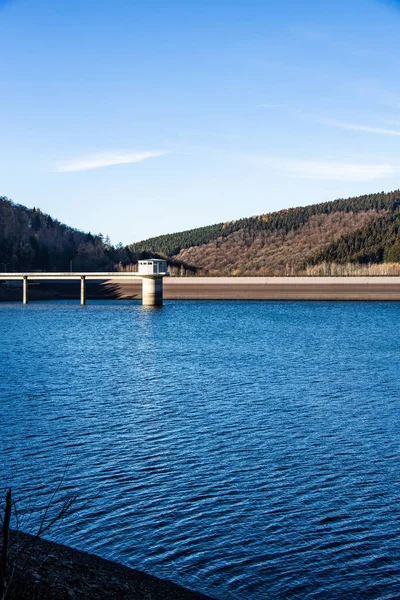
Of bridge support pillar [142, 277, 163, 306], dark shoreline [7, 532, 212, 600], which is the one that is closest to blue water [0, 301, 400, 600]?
Result: dark shoreline [7, 532, 212, 600]

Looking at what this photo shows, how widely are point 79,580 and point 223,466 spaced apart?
25.6 feet

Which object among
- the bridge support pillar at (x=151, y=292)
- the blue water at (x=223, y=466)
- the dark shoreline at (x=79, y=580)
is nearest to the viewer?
the dark shoreline at (x=79, y=580)

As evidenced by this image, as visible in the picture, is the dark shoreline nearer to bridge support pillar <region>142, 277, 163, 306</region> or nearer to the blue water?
the blue water

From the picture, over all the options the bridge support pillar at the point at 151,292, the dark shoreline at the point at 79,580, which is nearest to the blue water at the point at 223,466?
the dark shoreline at the point at 79,580

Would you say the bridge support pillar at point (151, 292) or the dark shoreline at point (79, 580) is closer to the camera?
the dark shoreline at point (79, 580)

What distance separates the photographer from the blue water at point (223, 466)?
38.9ft

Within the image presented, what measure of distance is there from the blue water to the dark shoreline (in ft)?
1.81

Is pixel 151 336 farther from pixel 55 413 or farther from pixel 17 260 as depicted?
pixel 17 260

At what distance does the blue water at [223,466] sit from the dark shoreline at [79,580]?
552mm

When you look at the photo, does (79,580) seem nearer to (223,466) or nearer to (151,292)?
(223,466)

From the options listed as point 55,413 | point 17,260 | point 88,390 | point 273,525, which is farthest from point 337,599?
point 17,260

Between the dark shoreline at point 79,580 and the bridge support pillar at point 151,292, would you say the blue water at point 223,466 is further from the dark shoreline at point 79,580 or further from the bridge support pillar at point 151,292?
the bridge support pillar at point 151,292

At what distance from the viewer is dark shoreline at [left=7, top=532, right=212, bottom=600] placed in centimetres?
911

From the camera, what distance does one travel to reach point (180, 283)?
13075cm
